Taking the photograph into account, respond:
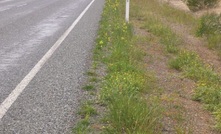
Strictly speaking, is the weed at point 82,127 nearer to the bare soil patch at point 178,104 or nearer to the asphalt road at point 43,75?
the asphalt road at point 43,75

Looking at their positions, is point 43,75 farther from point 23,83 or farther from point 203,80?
point 203,80

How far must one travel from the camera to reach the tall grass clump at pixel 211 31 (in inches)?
438

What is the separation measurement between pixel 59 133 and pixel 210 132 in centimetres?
183

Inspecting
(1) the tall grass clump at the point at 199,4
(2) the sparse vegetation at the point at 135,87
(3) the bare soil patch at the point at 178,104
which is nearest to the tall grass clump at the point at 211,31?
(2) the sparse vegetation at the point at 135,87

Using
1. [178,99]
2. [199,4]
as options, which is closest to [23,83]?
[178,99]

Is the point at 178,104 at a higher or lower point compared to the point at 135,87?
lower

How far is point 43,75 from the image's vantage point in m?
6.38

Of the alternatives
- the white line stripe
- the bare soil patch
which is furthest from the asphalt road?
the bare soil patch

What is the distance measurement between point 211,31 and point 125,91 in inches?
326

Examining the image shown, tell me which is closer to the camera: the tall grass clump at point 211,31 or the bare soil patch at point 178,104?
the bare soil patch at point 178,104

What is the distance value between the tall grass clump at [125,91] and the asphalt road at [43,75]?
429 mm

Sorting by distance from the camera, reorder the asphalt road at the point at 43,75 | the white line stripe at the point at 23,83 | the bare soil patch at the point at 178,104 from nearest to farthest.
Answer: the asphalt road at the point at 43,75, the bare soil patch at the point at 178,104, the white line stripe at the point at 23,83

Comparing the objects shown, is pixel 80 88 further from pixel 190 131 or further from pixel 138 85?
pixel 190 131

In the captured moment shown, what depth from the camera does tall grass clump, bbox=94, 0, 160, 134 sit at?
4172mm
